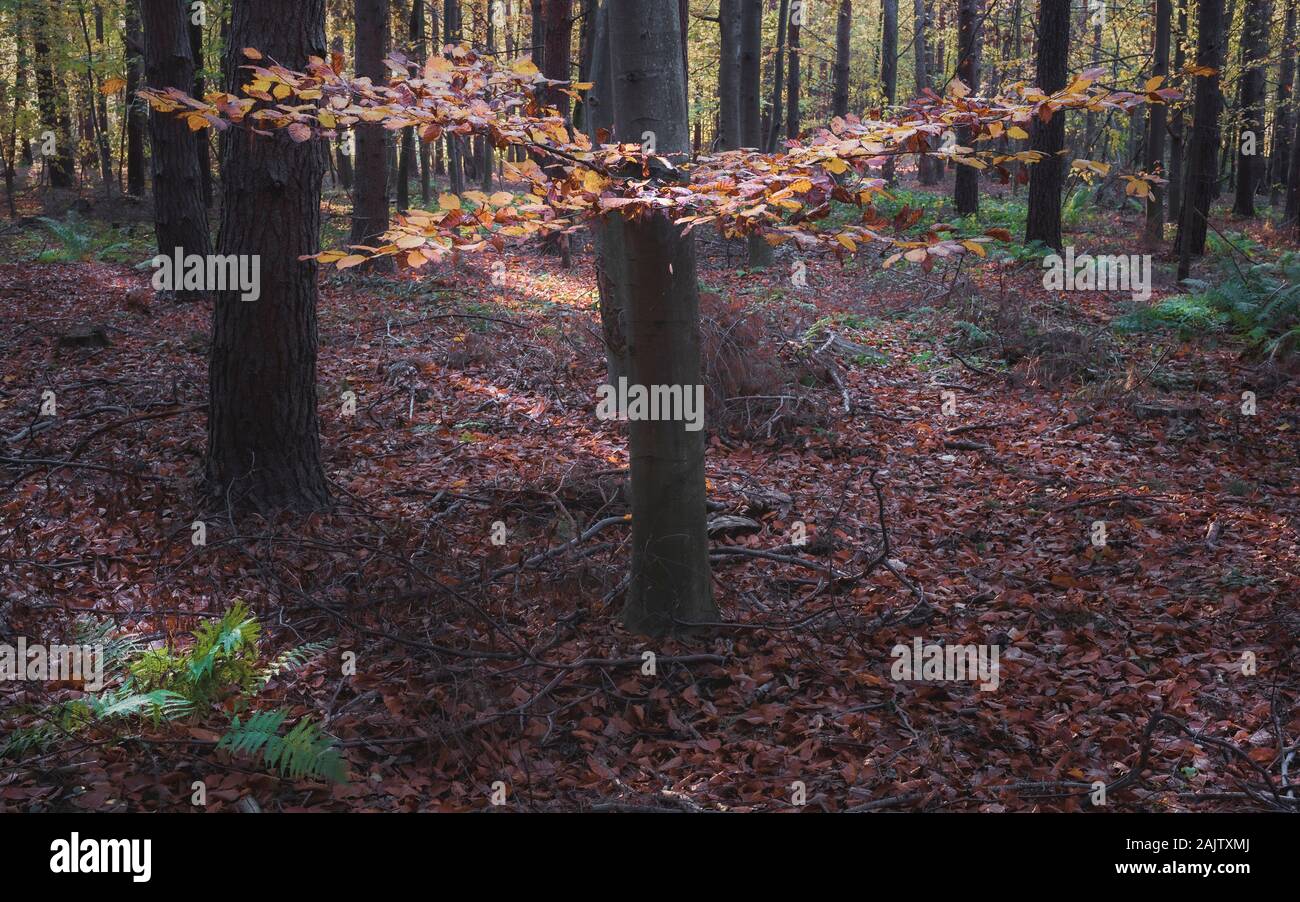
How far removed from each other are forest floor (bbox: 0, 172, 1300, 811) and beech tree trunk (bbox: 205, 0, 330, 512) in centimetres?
34

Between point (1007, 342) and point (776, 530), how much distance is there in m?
4.93

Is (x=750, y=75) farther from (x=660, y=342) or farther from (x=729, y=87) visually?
(x=660, y=342)

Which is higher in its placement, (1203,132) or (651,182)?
(1203,132)

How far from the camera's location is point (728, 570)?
19.0 ft

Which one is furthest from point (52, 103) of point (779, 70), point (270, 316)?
point (270, 316)

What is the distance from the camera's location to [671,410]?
450cm

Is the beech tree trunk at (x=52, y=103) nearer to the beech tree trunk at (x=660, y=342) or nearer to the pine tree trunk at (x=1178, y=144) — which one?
the beech tree trunk at (x=660, y=342)

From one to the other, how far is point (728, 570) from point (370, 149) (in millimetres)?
10801

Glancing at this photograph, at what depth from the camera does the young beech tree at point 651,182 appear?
307 cm

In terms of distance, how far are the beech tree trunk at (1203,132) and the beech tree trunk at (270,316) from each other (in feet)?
36.1

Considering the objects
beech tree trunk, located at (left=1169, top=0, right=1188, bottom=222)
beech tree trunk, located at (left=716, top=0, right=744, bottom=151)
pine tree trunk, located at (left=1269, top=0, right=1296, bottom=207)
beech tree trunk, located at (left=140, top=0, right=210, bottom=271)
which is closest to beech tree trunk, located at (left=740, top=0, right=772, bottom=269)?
beech tree trunk, located at (left=716, top=0, right=744, bottom=151)

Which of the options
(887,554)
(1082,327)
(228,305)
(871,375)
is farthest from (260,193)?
(1082,327)

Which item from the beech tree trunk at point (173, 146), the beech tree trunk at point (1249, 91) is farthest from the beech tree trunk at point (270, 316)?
the beech tree trunk at point (1249, 91)
